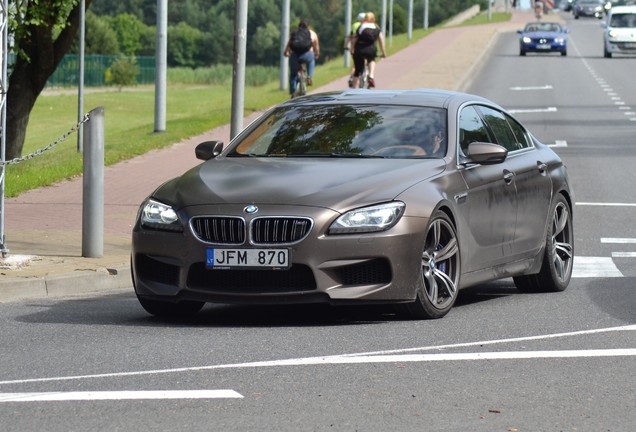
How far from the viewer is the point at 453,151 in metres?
10.3

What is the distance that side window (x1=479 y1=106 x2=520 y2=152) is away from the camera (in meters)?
11.2

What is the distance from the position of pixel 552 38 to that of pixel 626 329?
58791 millimetres

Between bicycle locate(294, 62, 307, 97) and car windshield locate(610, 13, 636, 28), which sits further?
car windshield locate(610, 13, 636, 28)

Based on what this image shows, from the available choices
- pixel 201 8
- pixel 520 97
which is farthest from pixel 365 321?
pixel 201 8

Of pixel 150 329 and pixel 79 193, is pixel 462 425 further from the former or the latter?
pixel 79 193

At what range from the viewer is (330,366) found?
7766mm

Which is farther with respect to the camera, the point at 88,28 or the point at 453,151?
the point at 88,28

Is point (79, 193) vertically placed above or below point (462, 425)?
below

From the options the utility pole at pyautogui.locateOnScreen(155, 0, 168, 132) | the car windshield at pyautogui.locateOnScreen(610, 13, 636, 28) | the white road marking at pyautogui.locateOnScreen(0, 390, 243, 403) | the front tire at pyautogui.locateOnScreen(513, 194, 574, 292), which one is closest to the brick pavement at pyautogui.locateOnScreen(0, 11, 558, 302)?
the utility pole at pyautogui.locateOnScreen(155, 0, 168, 132)

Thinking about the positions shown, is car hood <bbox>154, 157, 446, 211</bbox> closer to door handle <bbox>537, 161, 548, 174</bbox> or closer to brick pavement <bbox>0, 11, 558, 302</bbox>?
door handle <bbox>537, 161, 548, 174</bbox>

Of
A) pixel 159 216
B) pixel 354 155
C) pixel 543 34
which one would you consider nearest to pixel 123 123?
pixel 543 34

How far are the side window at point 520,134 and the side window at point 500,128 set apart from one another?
0.07 meters

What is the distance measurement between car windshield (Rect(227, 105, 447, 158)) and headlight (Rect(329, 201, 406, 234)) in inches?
39.1

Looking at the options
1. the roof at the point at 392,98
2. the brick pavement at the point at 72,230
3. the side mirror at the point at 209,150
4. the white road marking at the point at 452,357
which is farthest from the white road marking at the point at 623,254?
the white road marking at the point at 452,357
